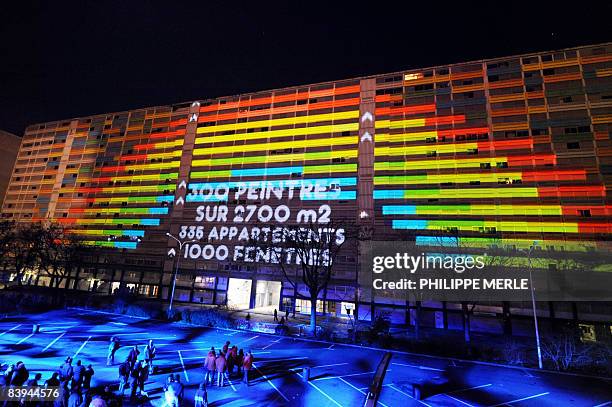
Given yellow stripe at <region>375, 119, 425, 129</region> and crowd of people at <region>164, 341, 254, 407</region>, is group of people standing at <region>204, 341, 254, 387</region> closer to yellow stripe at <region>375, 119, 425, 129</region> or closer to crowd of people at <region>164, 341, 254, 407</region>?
crowd of people at <region>164, 341, 254, 407</region>

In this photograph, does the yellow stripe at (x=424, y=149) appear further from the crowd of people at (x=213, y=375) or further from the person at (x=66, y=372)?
the person at (x=66, y=372)

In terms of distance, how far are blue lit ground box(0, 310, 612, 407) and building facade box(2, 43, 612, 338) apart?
24107mm

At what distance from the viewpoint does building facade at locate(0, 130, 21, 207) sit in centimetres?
10444

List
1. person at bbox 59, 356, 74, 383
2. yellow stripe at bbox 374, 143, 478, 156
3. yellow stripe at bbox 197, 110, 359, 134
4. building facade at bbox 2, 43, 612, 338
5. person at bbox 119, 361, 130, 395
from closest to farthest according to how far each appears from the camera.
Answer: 1. person at bbox 59, 356, 74, 383
2. person at bbox 119, 361, 130, 395
3. building facade at bbox 2, 43, 612, 338
4. yellow stripe at bbox 374, 143, 478, 156
5. yellow stripe at bbox 197, 110, 359, 134

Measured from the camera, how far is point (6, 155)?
4208 inches

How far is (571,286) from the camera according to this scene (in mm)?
39406

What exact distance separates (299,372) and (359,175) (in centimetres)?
4161

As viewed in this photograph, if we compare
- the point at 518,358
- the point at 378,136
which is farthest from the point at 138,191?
the point at 518,358

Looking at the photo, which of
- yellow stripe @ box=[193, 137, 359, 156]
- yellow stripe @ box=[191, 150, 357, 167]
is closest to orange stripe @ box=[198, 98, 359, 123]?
yellow stripe @ box=[193, 137, 359, 156]

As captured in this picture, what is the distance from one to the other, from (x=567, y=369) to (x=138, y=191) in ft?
252

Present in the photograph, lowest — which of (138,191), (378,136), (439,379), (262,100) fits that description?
(439,379)

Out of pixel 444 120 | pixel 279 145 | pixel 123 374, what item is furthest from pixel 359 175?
pixel 123 374

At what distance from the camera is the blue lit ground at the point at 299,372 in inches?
572

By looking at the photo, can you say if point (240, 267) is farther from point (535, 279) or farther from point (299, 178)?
point (535, 279)
